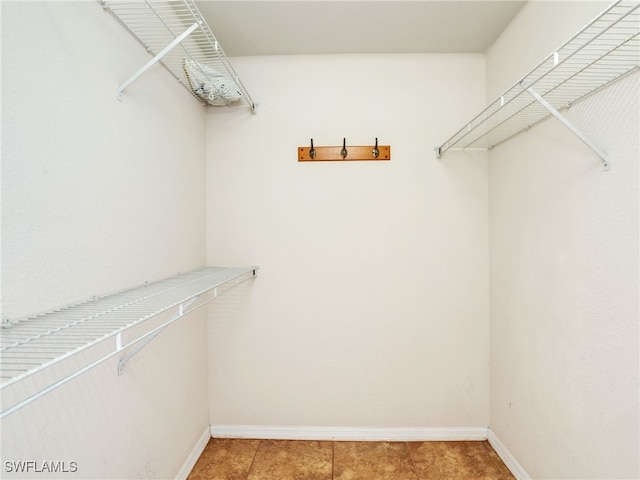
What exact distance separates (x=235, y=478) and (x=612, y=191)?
203cm

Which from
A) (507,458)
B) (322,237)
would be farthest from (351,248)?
(507,458)

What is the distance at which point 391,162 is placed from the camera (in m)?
1.88

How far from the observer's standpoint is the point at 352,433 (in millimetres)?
Result: 1874

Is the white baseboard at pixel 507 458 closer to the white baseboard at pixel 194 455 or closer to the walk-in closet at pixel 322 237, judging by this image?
the walk-in closet at pixel 322 237

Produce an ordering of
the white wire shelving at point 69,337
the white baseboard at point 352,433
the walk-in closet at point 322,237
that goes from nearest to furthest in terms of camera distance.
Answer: the white wire shelving at point 69,337
the walk-in closet at point 322,237
the white baseboard at point 352,433

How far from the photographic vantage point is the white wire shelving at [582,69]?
894mm

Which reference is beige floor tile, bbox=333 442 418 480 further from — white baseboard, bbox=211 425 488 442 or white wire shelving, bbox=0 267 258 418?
white wire shelving, bbox=0 267 258 418

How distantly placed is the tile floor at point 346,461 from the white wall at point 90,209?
10.8 inches

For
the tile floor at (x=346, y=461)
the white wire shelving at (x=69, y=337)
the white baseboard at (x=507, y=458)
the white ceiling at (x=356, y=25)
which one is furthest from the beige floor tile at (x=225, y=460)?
the white ceiling at (x=356, y=25)

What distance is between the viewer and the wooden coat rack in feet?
6.13

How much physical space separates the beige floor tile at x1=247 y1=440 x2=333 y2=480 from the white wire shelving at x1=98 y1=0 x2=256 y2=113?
185 centimetres

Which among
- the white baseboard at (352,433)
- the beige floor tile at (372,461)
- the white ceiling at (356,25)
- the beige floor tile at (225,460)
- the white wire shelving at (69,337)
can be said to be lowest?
the beige floor tile at (372,461)

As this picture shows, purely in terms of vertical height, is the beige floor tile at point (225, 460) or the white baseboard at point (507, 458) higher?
the white baseboard at point (507, 458)

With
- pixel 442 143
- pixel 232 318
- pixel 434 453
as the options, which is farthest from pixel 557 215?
pixel 232 318
